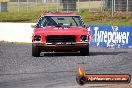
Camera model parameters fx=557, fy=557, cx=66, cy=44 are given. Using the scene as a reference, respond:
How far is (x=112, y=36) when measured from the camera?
28328mm

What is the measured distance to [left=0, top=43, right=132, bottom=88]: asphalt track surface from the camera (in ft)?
43.9

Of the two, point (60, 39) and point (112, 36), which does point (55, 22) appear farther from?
point (112, 36)

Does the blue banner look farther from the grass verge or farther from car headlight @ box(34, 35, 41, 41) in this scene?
the grass verge

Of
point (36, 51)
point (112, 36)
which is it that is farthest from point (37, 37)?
point (112, 36)

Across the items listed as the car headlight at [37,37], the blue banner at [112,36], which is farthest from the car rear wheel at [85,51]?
the blue banner at [112,36]

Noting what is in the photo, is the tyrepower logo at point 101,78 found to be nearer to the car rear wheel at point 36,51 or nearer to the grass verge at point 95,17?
the car rear wheel at point 36,51

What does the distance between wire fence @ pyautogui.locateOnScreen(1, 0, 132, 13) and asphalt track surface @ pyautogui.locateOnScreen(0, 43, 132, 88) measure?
2113cm

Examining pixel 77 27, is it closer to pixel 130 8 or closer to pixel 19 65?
pixel 19 65

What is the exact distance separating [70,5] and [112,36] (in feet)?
63.9

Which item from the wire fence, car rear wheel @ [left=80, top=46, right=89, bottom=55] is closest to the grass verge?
the wire fence

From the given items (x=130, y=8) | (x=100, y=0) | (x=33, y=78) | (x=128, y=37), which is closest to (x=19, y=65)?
(x=33, y=78)

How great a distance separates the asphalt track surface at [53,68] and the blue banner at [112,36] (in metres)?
5.10

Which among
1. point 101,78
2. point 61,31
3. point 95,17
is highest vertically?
point 101,78

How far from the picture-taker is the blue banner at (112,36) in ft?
90.8
